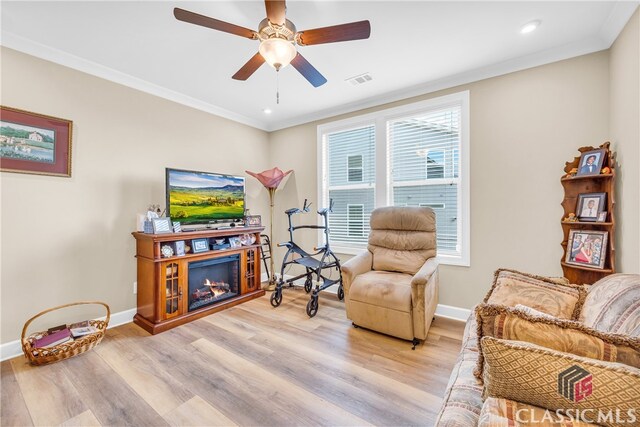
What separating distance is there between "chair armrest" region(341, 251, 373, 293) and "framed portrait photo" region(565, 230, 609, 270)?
169cm

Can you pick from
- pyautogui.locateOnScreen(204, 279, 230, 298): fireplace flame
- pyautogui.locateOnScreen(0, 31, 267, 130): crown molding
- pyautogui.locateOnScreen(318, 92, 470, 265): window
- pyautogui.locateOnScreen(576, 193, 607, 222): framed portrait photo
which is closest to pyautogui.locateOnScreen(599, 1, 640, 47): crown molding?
pyautogui.locateOnScreen(318, 92, 470, 265): window

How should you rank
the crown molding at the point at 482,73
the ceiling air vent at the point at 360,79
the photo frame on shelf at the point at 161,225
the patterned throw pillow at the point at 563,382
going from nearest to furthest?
the patterned throw pillow at the point at 563,382 → the crown molding at the point at 482,73 → the photo frame on shelf at the point at 161,225 → the ceiling air vent at the point at 360,79

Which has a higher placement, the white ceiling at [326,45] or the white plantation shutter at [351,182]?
the white ceiling at [326,45]

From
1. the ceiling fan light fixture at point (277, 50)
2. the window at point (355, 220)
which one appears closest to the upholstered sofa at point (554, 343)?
the ceiling fan light fixture at point (277, 50)

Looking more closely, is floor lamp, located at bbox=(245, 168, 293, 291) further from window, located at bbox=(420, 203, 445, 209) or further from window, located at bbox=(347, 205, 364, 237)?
window, located at bbox=(420, 203, 445, 209)

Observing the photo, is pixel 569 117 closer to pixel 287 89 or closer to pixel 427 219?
pixel 427 219

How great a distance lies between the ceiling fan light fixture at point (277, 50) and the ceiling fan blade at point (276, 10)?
0.09 m

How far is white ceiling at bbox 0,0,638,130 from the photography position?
6.09 ft

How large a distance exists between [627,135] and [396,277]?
2032 mm

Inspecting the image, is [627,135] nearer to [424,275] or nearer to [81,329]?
[424,275]

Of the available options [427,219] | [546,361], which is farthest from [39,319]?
[427,219]

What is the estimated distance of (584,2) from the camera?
71.0 inches

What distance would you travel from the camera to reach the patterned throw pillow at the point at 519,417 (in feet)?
2.26

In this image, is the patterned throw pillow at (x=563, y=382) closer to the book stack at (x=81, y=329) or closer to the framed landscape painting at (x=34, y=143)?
the book stack at (x=81, y=329)
